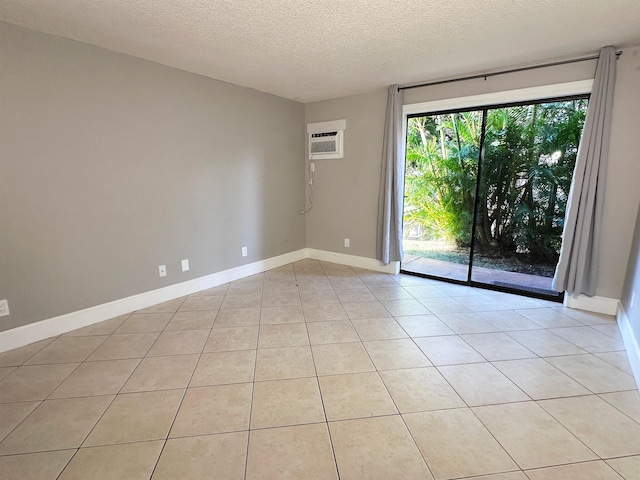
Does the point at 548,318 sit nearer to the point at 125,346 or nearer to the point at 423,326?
the point at 423,326

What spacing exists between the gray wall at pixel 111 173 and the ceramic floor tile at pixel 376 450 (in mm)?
2394

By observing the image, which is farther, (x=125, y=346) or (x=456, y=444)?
(x=125, y=346)

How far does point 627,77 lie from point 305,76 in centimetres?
284

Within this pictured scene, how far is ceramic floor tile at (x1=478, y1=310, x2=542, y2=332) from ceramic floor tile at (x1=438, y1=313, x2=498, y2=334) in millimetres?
64

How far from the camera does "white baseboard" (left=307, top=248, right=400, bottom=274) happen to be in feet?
13.7

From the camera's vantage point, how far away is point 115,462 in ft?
4.46

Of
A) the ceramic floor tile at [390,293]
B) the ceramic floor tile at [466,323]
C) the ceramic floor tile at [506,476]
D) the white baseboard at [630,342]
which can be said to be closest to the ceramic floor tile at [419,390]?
the ceramic floor tile at [506,476]

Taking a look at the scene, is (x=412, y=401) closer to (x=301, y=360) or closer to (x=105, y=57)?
(x=301, y=360)

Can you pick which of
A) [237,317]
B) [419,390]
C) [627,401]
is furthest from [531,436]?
[237,317]

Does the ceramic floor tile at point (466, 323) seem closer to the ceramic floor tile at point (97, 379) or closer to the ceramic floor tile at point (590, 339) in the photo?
the ceramic floor tile at point (590, 339)

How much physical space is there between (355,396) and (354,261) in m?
2.76

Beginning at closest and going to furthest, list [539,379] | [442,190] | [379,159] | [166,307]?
1. [539,379]
2. [166,307]
3. [379,159]
4. [442,190]

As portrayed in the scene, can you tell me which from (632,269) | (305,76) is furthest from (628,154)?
(305,76)

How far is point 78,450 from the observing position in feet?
4.67
